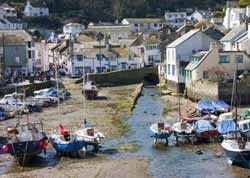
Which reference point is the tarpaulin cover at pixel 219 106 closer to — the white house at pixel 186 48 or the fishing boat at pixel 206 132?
the fishing boat at pixel 206 132

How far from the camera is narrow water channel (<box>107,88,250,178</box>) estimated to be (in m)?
27.4

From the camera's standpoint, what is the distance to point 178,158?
30.7 metres

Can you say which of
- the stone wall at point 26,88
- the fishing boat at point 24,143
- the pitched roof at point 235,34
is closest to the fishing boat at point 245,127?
the fishing boat at point 24,143

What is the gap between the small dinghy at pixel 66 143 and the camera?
31500 mm

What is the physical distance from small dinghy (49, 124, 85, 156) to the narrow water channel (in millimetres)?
2061

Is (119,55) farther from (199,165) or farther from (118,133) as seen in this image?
(199,165)

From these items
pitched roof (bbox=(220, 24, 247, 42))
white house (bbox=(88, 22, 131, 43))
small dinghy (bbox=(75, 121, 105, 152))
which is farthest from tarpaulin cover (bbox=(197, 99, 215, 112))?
white house (bbox=(88, 22, 131, 43))

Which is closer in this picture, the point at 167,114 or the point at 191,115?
the point at 191,115

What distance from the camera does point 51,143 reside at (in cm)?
3300

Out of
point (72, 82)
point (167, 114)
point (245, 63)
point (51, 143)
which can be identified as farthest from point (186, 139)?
point (72, 82)

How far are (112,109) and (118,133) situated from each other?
39.1ft

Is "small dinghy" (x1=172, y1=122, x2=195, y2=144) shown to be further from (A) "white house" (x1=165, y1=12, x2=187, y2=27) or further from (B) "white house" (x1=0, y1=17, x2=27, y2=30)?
(A) "white house" (x1=165, y1=12, x2=187, y2=27)

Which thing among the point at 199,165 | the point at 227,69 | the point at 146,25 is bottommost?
the point at 199,165

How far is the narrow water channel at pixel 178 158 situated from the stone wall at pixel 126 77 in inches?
1241
